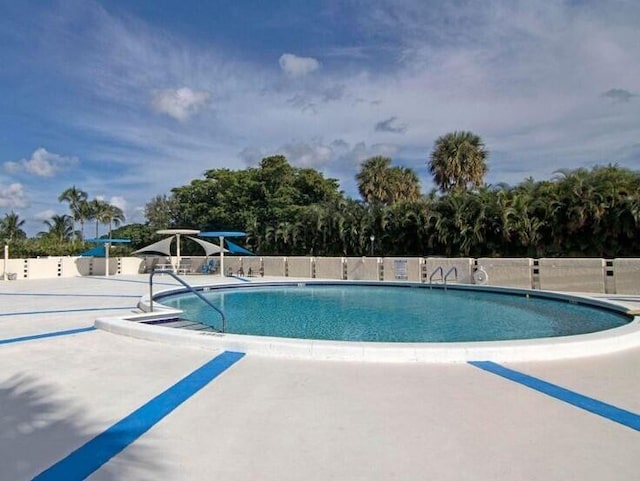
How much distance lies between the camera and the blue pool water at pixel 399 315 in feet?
28.0

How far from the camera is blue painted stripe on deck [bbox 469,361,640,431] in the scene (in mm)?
3607

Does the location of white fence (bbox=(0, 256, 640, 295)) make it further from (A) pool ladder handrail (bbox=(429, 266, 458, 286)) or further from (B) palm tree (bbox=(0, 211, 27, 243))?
(B) palm tree (bbox=(0, 211, 27, 243))

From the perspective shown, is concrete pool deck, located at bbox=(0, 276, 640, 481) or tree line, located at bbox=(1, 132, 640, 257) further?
tree line, located at bbox=(1, 132, 640, 257)

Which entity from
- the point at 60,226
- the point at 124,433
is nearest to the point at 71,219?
the point at 60,226

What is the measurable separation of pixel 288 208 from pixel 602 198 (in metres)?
18.4

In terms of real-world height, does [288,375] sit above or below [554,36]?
below

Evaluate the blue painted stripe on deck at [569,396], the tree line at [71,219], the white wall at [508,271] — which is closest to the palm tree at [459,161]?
the white wall at [508,271]

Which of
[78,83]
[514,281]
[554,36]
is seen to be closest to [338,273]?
[514,281]

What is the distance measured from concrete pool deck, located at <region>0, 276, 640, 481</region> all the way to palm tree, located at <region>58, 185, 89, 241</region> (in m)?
55.0

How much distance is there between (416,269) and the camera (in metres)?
17.8

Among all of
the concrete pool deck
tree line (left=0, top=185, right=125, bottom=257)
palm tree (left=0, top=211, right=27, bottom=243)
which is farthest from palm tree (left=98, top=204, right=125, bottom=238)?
the concrete pool deck

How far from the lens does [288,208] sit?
2981cm

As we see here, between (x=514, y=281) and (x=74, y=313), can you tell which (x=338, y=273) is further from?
(x=74, y=313)

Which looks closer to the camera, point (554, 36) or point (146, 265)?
point (554, 36)
